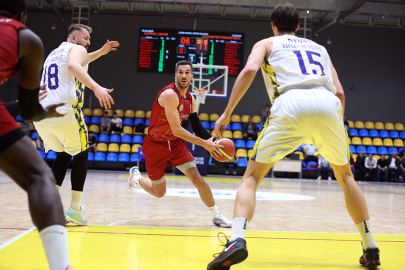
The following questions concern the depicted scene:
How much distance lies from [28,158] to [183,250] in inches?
63.6

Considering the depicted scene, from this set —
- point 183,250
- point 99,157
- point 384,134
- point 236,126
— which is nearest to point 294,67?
point 183,250

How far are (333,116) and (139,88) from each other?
15353 millimetres

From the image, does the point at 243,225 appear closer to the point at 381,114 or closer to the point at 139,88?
the point at 139,88

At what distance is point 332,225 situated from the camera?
424 cm

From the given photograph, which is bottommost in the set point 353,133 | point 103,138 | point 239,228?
point 103,138

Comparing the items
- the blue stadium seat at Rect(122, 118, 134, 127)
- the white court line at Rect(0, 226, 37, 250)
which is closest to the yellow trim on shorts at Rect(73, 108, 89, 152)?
the white court line at Rect(0, 226, 37, 250)

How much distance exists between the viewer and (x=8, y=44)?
1.58 metres

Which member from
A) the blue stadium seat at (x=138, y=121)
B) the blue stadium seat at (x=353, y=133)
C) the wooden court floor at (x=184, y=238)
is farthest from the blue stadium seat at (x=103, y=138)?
the blue stadium seat at (x=353, y=133)

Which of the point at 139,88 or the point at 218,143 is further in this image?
the point at 139,88

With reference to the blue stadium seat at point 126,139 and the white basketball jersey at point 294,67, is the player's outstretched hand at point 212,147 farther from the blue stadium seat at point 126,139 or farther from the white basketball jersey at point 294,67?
the blue stadium seat at point 126,139

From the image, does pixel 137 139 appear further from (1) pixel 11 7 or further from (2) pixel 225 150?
(1) pixel 11 7

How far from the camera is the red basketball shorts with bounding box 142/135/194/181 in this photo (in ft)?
13.4

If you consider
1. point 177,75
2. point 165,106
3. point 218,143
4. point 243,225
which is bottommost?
point 243,225

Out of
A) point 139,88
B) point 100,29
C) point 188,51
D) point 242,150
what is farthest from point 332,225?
point 100,29
